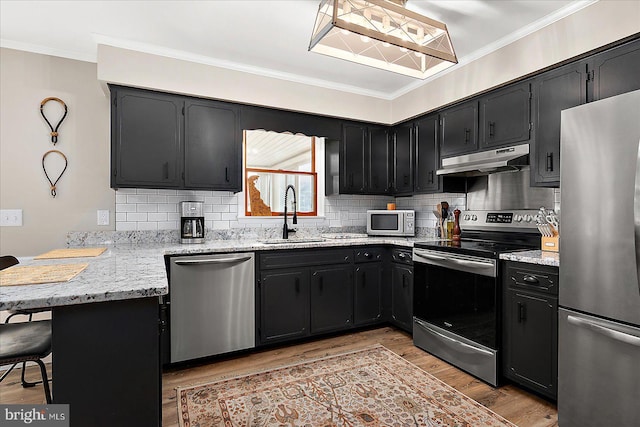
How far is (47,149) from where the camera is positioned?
291 cm

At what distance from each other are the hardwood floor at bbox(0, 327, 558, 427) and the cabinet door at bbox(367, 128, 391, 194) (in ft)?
5.13

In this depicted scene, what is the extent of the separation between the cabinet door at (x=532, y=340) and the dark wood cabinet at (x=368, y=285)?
1.35 m

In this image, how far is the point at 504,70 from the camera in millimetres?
2770

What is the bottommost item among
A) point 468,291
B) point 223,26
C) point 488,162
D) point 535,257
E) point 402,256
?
point 468,291

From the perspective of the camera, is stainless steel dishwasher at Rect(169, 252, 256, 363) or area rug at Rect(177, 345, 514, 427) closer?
area rug at Rect(177, 345, 514, 427)

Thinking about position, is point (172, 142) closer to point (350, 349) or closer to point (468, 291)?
point (350, 349)

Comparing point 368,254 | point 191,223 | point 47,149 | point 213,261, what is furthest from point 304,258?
point 47,149

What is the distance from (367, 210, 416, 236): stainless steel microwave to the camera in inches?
147

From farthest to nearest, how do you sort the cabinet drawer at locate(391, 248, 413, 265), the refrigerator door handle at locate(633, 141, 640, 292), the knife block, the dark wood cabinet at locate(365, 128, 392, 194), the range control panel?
1. the dark wood cabinet at locate(365, 128, 392, 194)
2. the cabinet drawer at locate(391, 248, 413, 265)
3. the range control panel
4. the knife block
5. the refrigerator door handle at locate(633, 141, 640, 292)

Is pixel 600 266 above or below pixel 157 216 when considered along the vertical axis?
below

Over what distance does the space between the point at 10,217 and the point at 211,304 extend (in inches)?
69.2

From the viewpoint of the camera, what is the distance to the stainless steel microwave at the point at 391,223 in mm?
3734

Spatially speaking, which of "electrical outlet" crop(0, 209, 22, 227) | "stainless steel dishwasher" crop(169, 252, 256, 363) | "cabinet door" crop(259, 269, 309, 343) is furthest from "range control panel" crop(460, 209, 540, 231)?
"electrical outlet" crop(0, 209, 22, 227)

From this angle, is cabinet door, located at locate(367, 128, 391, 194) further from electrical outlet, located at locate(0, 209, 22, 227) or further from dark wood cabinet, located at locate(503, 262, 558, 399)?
electrical outlet, located at locate(0, 209, 22, 227)
